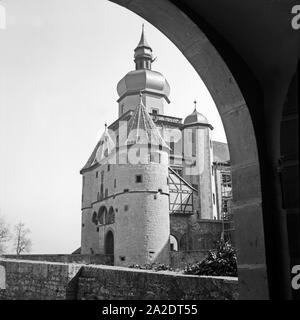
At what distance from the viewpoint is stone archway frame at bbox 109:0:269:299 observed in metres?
2.13

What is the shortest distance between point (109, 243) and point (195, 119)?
16.3 meters

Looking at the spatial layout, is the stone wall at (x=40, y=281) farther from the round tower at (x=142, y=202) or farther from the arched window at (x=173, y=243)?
the arched window at (x=173, y=243)

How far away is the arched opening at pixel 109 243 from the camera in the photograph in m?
29.2

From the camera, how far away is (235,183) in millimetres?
2334

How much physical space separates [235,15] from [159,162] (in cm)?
2524

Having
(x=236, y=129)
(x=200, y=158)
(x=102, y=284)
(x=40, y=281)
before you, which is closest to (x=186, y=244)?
(x=200, y=158)

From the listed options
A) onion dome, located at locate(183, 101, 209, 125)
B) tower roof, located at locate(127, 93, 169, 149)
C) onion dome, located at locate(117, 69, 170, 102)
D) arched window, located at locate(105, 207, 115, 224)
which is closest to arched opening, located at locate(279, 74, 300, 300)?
tower roof, located at locate(127, 93, 169, 149)

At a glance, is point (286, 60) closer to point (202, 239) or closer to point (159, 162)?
point (159, 162)

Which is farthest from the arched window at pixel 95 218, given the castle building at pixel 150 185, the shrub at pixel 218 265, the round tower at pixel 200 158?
the shrub at pixel 218 265

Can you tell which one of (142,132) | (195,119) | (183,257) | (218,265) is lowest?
(183,257)

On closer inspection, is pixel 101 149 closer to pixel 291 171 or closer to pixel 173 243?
pixel 173 243

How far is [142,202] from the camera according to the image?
26.1m

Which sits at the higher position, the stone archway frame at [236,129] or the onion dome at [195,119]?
the onion dome at [195,119]

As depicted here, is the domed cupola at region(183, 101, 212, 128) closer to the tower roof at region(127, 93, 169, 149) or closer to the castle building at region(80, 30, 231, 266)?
the castle building at region(80, 30, 231, 266)
